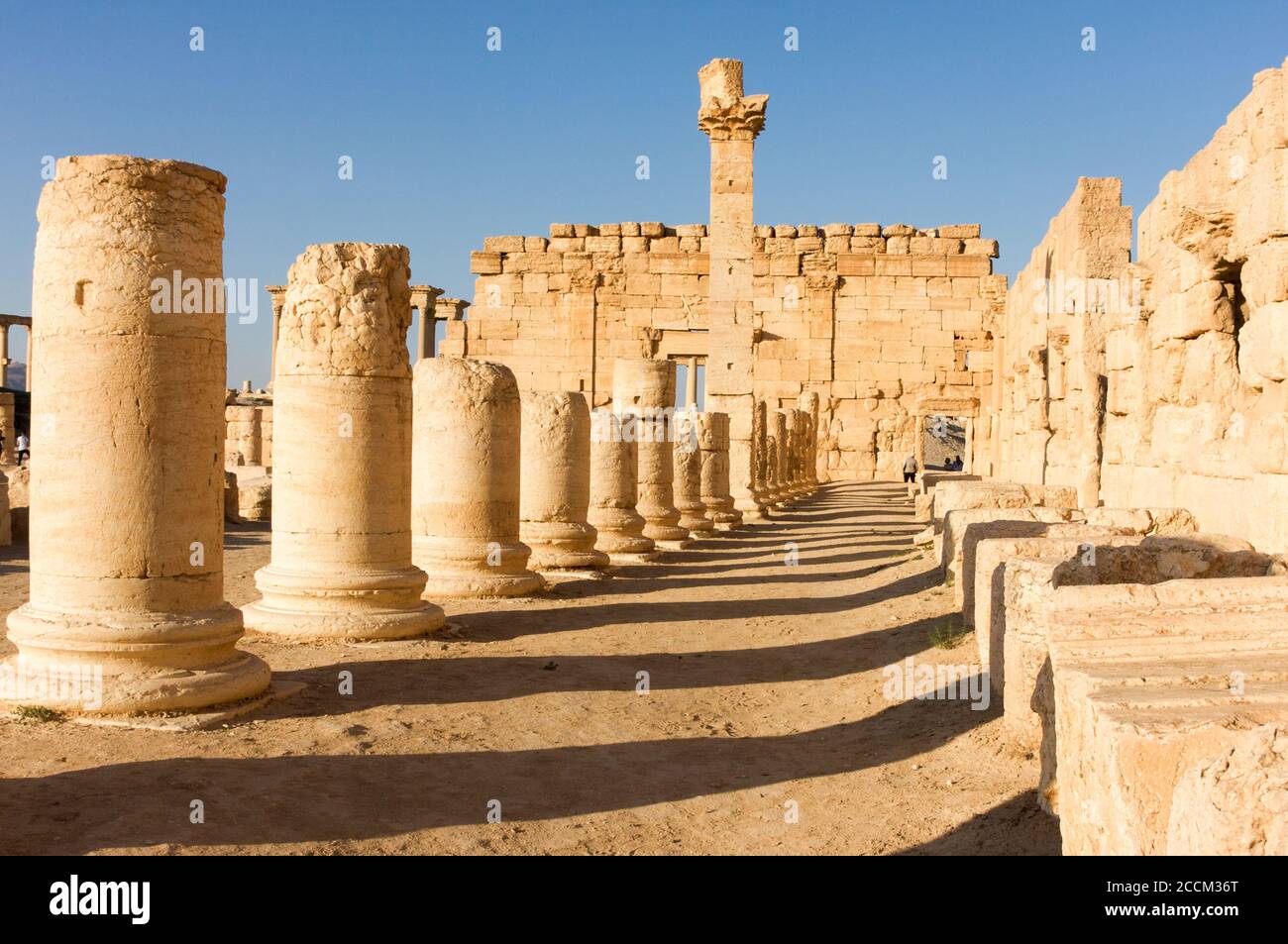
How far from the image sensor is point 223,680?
20.2 ft

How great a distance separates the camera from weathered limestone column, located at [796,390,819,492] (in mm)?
31859

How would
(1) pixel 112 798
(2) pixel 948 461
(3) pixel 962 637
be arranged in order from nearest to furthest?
1. (1) pixel 112 798
2. (3) pixel 962 637
3. (2) pixel 948 461

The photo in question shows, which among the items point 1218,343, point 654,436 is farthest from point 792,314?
point 1218,343

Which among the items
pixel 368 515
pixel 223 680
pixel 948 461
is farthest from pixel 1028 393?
pixel 948 461

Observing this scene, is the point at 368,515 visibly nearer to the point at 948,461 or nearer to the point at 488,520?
the point at 488,520

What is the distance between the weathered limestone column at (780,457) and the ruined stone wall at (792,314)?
6.46 m

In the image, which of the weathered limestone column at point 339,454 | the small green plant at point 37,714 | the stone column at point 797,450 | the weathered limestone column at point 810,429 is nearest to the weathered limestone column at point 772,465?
the stone column at point 797,450

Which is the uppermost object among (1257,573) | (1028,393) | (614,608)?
(1028,393)

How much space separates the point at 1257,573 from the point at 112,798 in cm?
574

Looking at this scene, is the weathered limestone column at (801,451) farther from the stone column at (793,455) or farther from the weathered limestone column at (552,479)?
the weathered limestone column at (552,479)

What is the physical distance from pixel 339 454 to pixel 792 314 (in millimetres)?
26576

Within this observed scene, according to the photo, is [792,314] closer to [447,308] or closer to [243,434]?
[447,308]

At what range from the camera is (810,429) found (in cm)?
3212
